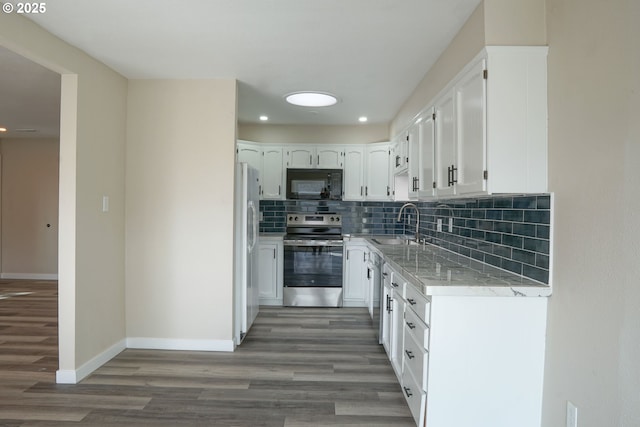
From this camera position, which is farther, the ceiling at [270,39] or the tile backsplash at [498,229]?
the ceiling at [270,39]

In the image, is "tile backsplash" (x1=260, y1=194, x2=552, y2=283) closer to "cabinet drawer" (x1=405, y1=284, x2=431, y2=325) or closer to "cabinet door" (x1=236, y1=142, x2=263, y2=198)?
"cabinet drawer" (x1=405, y1=284, x2=431, y2=325)

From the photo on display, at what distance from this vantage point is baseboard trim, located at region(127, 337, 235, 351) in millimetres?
3295

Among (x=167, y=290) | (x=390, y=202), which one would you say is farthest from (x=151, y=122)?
(x=390, y=202)

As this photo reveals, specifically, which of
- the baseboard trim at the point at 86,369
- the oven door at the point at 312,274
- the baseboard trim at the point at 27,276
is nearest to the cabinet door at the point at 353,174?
the oven door at the point at 312,274

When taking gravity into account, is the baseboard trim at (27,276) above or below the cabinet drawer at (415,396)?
below

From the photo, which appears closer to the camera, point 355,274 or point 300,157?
point 355,274

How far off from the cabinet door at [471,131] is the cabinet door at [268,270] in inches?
115

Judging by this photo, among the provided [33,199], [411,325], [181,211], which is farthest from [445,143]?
[33,199]

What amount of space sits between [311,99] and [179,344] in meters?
2.72

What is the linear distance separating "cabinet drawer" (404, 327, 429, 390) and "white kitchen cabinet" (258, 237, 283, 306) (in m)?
2.62

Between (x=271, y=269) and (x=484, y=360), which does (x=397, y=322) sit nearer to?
(x=484, y=360)

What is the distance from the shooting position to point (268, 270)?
4.72 meters

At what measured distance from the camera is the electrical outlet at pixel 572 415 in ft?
5.27

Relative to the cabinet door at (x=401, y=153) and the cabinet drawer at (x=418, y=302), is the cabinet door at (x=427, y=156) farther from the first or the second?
the cabinet drawer at (x=418, y=302)
